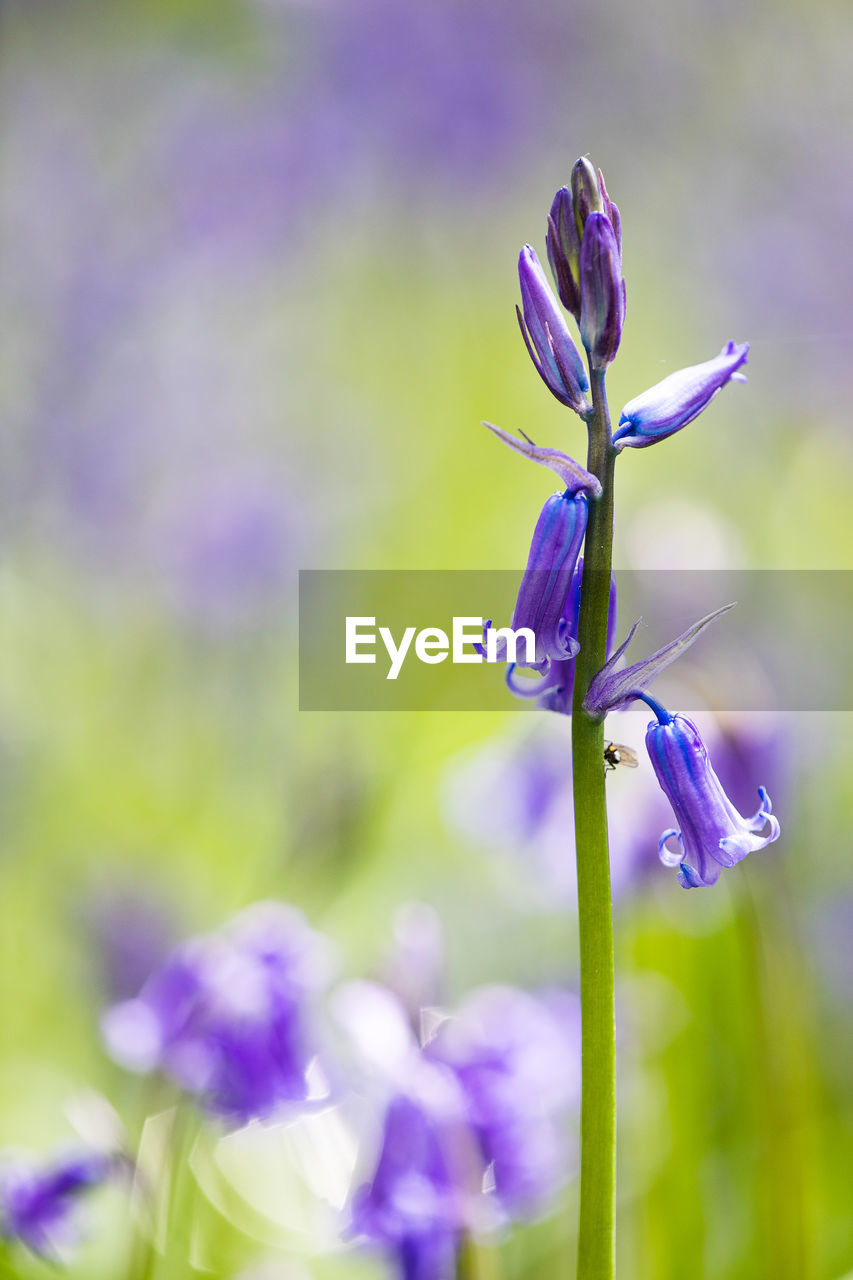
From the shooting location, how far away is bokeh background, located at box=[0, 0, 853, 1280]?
147cm

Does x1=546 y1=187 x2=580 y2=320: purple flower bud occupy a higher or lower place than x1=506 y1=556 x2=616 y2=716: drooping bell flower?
higher

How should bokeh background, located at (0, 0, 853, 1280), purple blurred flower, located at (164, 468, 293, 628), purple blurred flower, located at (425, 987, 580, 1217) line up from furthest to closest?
purple blurred flower, located at (164, 468, 293, 628) < bokeh background, located at (0, 0, 853, 1280) < purple blurred flower, located at (425, 987, 580, 1217)

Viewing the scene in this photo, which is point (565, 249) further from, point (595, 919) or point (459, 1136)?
point (459, 1136)

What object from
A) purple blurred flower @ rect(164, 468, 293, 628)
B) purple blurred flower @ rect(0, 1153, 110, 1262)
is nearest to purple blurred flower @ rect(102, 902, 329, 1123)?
purple blurred flower @ rect(0, 1153, 110, 1262)

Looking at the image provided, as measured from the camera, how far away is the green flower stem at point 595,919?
54cm

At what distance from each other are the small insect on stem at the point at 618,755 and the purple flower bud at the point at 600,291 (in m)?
0.23

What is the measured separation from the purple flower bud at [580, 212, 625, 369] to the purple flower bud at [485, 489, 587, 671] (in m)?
0.08

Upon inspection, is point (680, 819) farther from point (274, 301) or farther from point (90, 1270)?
point (274, 301)

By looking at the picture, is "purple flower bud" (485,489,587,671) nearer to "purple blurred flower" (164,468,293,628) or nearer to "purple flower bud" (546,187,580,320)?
"purple flower bud" (546,187,580,320)

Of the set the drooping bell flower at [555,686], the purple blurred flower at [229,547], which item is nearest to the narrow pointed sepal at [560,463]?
the drooping bell flower at [555,686]

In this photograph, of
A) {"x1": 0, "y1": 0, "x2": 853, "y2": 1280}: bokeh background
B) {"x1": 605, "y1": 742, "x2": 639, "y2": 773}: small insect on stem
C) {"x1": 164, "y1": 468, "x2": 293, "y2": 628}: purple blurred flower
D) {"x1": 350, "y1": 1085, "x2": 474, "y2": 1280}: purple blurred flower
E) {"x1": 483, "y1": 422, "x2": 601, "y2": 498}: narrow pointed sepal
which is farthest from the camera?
{"x1": 164, "y1": 468, "x2": 293, "y2": 628}: purple blurred flower

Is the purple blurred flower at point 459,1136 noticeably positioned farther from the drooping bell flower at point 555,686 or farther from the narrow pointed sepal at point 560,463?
the narrow pointed sepal at point 560,463

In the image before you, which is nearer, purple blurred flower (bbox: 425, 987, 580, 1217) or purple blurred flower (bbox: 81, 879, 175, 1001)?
purple blurred flower (bbox: 425, 987, 580, 1217)

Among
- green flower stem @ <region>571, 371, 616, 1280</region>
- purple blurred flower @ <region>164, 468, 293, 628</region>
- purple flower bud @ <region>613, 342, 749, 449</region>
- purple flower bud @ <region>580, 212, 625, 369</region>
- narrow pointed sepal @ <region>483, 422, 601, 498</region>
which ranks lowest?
green flower stem @ <region>571, 371, 616, 1280</region>
